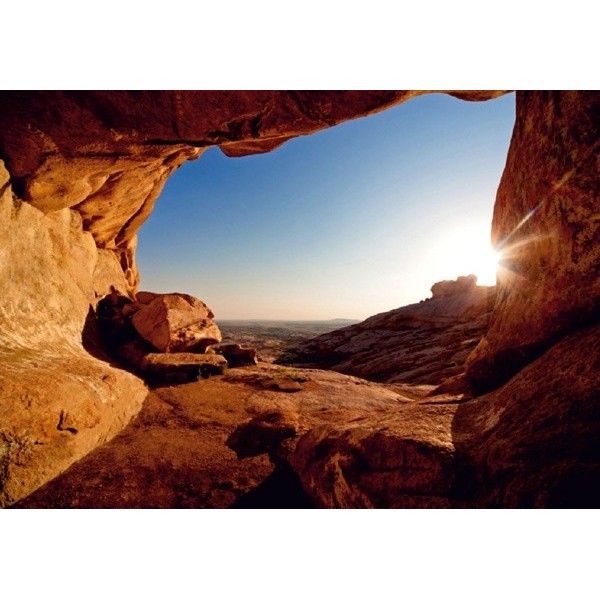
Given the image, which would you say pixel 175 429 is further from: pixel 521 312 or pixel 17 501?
pixel 521 312

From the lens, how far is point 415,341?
30562mm

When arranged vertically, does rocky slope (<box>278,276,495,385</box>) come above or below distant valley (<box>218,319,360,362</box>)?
above

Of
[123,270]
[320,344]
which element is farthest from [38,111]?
[320,344]

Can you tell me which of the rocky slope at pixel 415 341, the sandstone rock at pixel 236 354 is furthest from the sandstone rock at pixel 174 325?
the rocky slope at pixel 415 341

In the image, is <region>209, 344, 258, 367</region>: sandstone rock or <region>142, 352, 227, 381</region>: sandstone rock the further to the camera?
<region>209, 344, 258, 367</region>: sandstone rock

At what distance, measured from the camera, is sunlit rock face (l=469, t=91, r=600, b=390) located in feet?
14.7

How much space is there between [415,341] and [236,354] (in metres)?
20.9

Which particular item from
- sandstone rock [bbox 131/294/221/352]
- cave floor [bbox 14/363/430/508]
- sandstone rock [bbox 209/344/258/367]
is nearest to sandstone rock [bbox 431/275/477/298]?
sandstone rock [bbox 209/344/258/367]

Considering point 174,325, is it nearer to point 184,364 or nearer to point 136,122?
point 184,364

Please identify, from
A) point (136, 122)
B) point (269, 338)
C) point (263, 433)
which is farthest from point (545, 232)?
point (269, 338)

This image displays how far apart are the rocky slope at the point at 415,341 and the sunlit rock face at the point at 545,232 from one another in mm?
13765

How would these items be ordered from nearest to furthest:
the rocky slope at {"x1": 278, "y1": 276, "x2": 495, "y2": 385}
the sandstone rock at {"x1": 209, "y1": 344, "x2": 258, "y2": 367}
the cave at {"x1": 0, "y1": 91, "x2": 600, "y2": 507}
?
the cave at {"x1": 0, "y1": 91, "x2": 600, "y2": 507} → the sandstone rock at {"x1": 209, "y1": 344, "x2": 258, "y2": 367} → the rocky slope at {"x1": 278, "y1": 276, "x2": 495, "y2": 385}

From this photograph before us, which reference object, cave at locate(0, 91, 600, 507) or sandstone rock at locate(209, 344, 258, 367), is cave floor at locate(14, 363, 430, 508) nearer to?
cave at locate(0, 91, 600, 507)

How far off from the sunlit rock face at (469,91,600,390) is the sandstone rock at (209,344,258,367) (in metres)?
11.2
